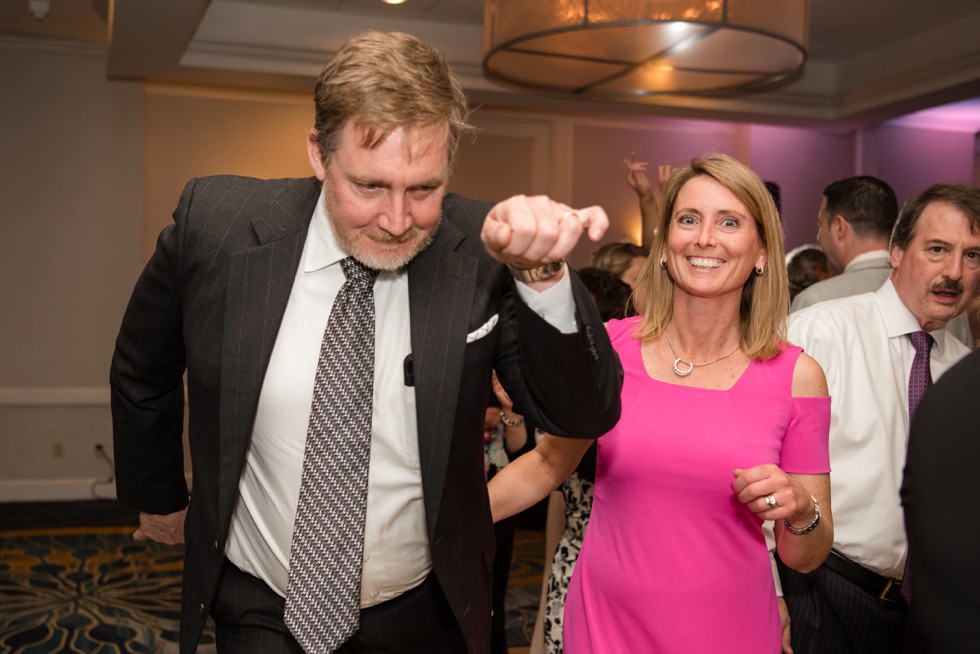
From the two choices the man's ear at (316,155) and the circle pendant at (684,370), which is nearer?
the man's ear at (316,155)

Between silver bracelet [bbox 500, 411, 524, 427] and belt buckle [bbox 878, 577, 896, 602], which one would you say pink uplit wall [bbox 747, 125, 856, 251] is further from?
belt buckle [bbox 878, 577, 896, 602]

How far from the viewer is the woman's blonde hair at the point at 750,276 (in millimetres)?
2184

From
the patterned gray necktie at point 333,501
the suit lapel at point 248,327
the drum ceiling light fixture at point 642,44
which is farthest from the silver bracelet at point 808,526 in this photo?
the drum ceiling light fixture at point 642,44

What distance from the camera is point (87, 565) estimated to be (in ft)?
18.7

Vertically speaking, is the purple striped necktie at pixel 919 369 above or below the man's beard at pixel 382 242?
below

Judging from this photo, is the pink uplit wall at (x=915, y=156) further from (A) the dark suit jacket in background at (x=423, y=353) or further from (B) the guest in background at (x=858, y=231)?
(A) the dark suit jacket in background at (x=423, y=353)

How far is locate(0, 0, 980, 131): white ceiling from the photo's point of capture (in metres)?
6.43

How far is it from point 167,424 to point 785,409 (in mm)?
1263

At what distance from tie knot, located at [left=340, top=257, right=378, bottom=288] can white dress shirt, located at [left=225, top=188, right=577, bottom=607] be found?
2 centimetres

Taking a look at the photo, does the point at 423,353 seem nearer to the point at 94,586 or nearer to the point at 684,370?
the point at 684,370

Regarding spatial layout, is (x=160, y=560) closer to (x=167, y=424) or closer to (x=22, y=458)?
(x=22, y=458)

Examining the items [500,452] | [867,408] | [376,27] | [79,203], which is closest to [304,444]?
[867,408]

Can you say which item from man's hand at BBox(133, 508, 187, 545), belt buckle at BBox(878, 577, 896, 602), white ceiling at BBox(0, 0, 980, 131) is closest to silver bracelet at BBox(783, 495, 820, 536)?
belt buckle at BBox(878, 577, 896, 602)

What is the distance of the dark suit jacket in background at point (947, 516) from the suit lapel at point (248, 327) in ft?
3.47
